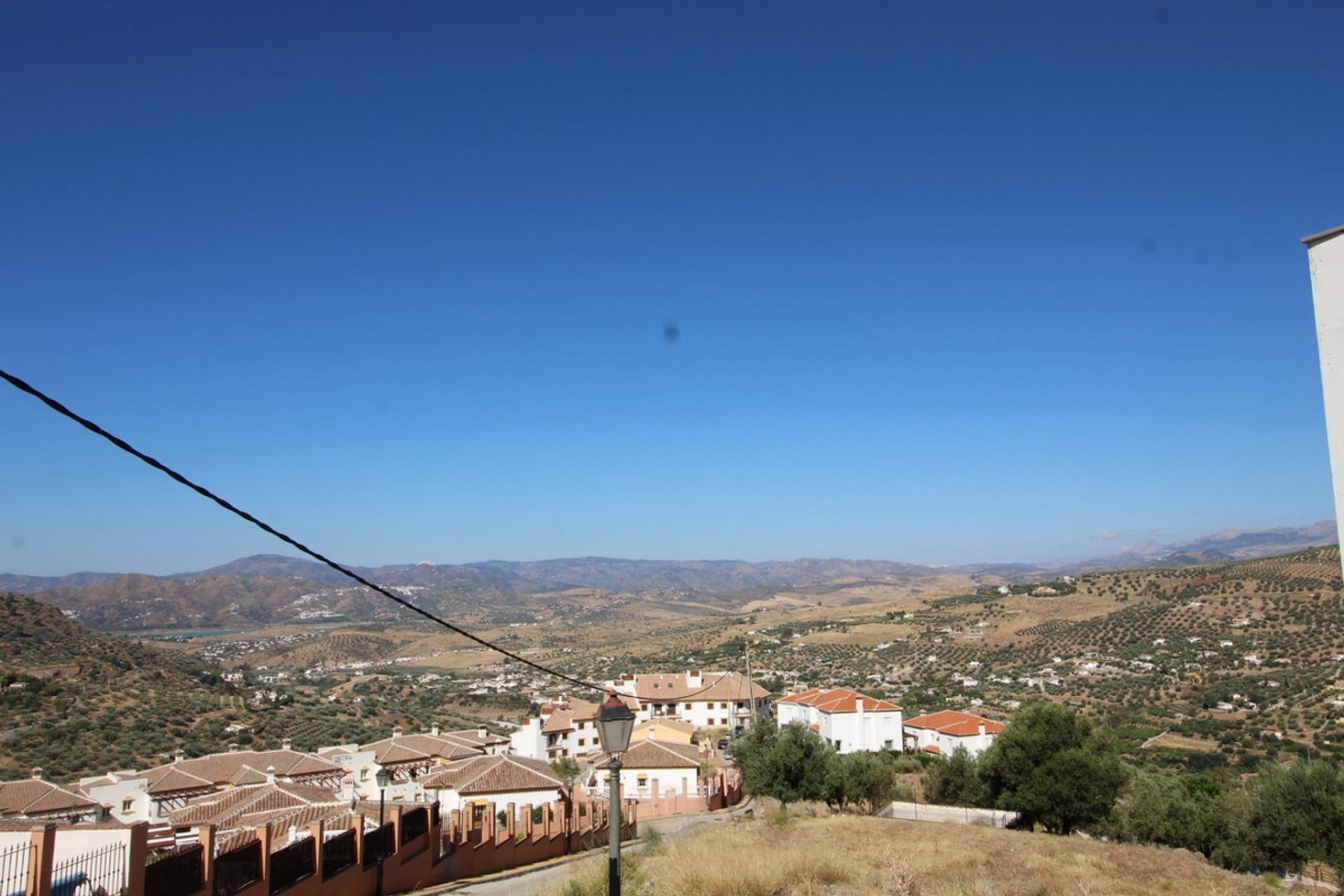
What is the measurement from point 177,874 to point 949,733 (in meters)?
43.8

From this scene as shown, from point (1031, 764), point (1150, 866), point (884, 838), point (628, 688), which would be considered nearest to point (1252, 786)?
point (1031, 764)

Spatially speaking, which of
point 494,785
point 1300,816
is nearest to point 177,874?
point 494,785

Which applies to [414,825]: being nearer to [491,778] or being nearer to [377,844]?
[377,844]

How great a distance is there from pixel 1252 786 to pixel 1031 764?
6355mm

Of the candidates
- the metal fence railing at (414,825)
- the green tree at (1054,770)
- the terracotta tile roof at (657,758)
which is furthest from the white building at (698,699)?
the metal fence railing at (414,825)

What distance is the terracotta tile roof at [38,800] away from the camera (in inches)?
869

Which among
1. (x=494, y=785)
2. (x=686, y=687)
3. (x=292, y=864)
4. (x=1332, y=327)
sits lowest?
(x=686, y=687)

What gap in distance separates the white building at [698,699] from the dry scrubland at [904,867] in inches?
1674

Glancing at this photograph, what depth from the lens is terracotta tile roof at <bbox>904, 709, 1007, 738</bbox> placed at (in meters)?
46.7

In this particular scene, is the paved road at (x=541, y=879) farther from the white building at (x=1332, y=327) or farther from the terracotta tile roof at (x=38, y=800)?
the terracotta tile roof at (x=38, y=800)

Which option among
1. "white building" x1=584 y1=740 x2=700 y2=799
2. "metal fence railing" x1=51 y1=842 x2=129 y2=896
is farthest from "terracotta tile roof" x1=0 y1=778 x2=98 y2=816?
"white building" x1=584 y1=740 x2=700 y2=799

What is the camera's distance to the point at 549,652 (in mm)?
133625

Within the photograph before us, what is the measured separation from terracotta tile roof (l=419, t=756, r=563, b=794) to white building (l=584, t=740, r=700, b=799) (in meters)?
6.75

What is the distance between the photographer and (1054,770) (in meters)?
29.0
